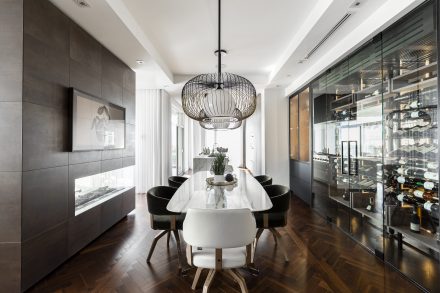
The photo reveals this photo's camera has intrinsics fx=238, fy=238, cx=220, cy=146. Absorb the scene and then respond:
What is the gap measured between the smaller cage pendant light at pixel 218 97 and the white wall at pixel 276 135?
407 centimetres

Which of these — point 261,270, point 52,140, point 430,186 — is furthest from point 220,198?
point 430,186

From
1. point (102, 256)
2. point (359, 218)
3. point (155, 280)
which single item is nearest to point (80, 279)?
point (102, 256)

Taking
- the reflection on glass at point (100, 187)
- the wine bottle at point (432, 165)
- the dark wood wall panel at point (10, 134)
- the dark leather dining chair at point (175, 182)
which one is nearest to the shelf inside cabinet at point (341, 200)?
the wine bottle at point (432, 165)

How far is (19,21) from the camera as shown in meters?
2.17

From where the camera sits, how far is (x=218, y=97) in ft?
8.27

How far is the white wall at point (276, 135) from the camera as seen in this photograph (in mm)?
6652

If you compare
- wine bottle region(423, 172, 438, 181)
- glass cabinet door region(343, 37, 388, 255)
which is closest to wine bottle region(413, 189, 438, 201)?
wine bottle region(423, 172, 438, 181)

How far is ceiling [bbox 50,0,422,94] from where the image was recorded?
271cm

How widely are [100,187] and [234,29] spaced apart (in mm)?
3207

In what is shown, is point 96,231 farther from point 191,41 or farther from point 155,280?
point 191,41

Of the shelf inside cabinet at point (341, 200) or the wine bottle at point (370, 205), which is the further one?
the shelf inside cabinet at point (341, 200)

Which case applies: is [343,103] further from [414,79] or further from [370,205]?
[370,205]

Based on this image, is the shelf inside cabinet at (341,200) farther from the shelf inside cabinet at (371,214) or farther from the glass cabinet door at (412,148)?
the glass cabinet door at (412,148)

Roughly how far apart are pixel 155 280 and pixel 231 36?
3.61 meters
